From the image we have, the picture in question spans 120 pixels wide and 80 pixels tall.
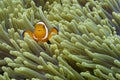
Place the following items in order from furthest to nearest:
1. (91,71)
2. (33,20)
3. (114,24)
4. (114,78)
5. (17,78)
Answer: (33,20)
(114,24)
(17,78)
(91,71)
(114,78)

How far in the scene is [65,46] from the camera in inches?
61.4

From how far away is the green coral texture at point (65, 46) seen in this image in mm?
1473

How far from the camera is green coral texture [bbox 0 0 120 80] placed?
1.47 metres

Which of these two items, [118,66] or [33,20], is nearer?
[118,66]

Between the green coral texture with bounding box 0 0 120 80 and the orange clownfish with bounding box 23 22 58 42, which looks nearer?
the green coral texture with bounding box 0 0 120 80

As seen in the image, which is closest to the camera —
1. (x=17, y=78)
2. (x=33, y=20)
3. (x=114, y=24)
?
(x=17, y=78)

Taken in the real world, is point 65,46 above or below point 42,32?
below

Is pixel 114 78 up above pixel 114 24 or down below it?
below

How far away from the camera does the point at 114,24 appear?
1854 mm

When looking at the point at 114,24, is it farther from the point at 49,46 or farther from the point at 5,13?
the point at 5,13

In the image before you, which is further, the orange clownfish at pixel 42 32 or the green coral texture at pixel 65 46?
the orange clownfish at pixel 42 32

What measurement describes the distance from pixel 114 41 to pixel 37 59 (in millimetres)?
474

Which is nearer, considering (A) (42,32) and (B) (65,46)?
(B) (65,46)

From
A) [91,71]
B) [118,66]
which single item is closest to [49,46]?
[91,71]
